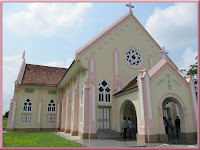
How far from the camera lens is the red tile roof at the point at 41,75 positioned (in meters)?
26.2

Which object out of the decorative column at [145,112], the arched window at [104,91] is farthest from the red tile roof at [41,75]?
the decorative column at [145,112]

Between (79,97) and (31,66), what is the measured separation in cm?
1585

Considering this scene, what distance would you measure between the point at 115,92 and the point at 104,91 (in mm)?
1118

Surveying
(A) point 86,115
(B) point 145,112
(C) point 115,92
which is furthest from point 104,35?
(B) point 145,112

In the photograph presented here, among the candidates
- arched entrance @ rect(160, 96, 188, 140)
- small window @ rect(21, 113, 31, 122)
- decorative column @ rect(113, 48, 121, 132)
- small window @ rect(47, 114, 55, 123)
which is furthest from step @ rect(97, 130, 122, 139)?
small window @ rect(21, 113, 31, 122)

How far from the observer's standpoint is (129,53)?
1927cm

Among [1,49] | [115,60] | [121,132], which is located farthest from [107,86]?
[1,49]

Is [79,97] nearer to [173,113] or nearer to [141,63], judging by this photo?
[141,63]

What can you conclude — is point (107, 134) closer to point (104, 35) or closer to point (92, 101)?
point (92, 101)

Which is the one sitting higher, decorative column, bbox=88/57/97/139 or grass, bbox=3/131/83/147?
decorative column, bbox=88/57/97/139

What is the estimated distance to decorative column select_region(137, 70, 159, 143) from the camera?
11.5 meters

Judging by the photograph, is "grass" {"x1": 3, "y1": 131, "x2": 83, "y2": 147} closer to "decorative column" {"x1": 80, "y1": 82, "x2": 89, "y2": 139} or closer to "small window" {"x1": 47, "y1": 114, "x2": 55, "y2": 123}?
"decorative column" {"x1": 80, "y1": 82, "x2": 89, "y2": 139}

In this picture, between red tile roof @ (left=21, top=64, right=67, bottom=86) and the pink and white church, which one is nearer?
the pink and white church

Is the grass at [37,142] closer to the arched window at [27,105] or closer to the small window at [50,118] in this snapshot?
the arched window at [27,105]
